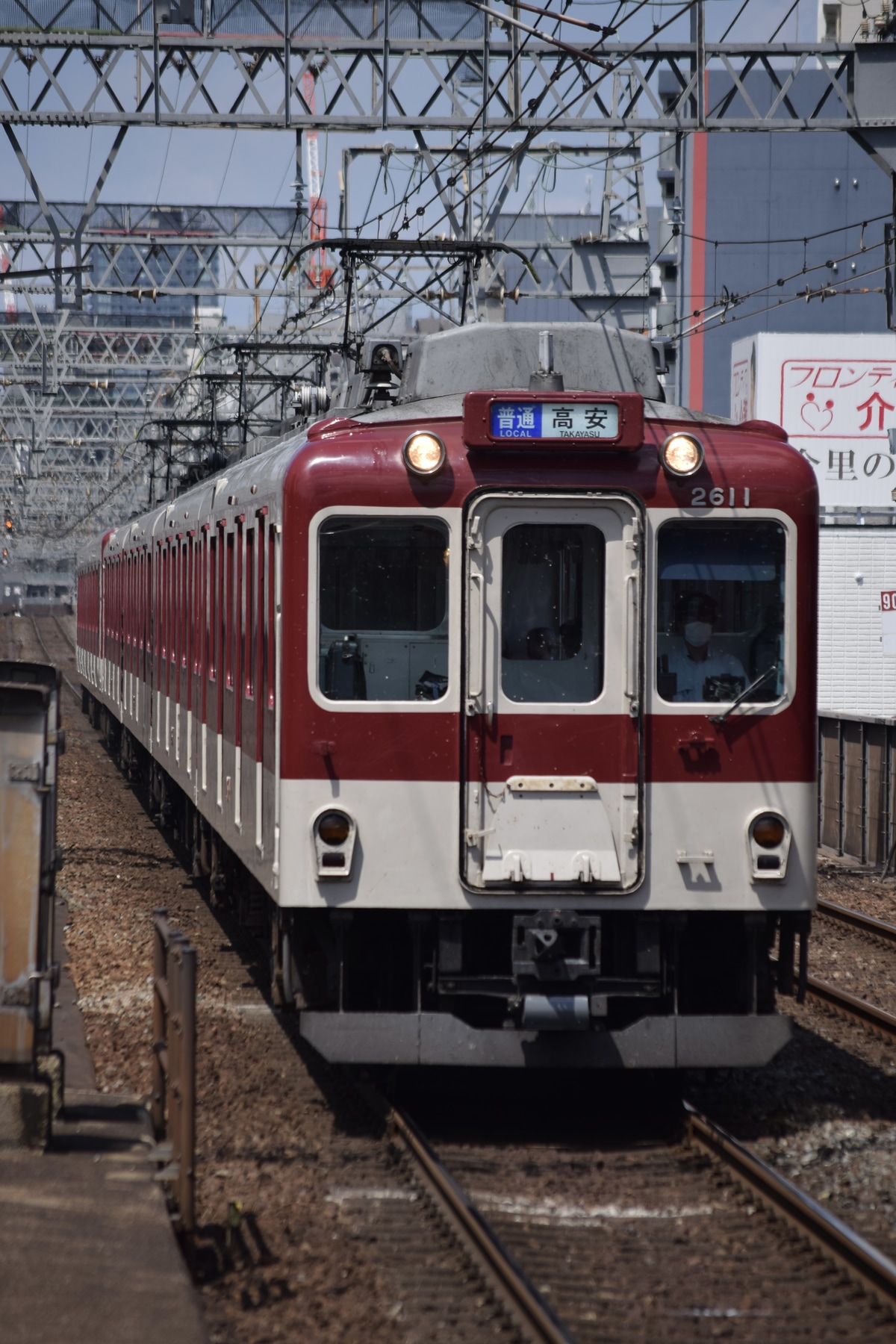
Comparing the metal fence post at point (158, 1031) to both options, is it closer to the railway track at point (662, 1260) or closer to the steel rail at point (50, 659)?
the railway track at point (662, 1260)

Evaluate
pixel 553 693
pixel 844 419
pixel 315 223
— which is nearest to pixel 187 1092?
pixel 553 693

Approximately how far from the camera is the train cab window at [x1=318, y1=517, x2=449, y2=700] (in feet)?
22.3

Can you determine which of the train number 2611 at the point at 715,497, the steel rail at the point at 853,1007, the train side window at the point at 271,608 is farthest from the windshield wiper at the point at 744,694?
the steel rail at the point at 853,1007

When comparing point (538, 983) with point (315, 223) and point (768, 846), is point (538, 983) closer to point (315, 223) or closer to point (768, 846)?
point (768, 846)

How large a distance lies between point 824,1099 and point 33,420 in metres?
32.9

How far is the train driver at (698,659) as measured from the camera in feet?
22.5

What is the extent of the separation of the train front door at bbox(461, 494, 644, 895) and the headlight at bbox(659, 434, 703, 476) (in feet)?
0.77

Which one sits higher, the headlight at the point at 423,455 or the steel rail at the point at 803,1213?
the headlight at the point at 423,455

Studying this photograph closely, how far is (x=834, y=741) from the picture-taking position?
15.6 meters

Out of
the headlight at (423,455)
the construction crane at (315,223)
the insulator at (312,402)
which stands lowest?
the headlight at (423,455)

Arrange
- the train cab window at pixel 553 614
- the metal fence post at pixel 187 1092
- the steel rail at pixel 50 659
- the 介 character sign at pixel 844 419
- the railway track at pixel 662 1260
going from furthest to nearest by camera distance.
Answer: the steel rail at pixel 50 659 < the 介 character sign at pixel 844 419 < the train cab window at pixel 553 614 < the metal fence post at pixel 187 1092 < the railway track at pixel 662 1260

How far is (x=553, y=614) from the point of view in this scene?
22.5 feet

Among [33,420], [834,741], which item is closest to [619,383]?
[834,741]

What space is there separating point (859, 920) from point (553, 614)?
569cm
